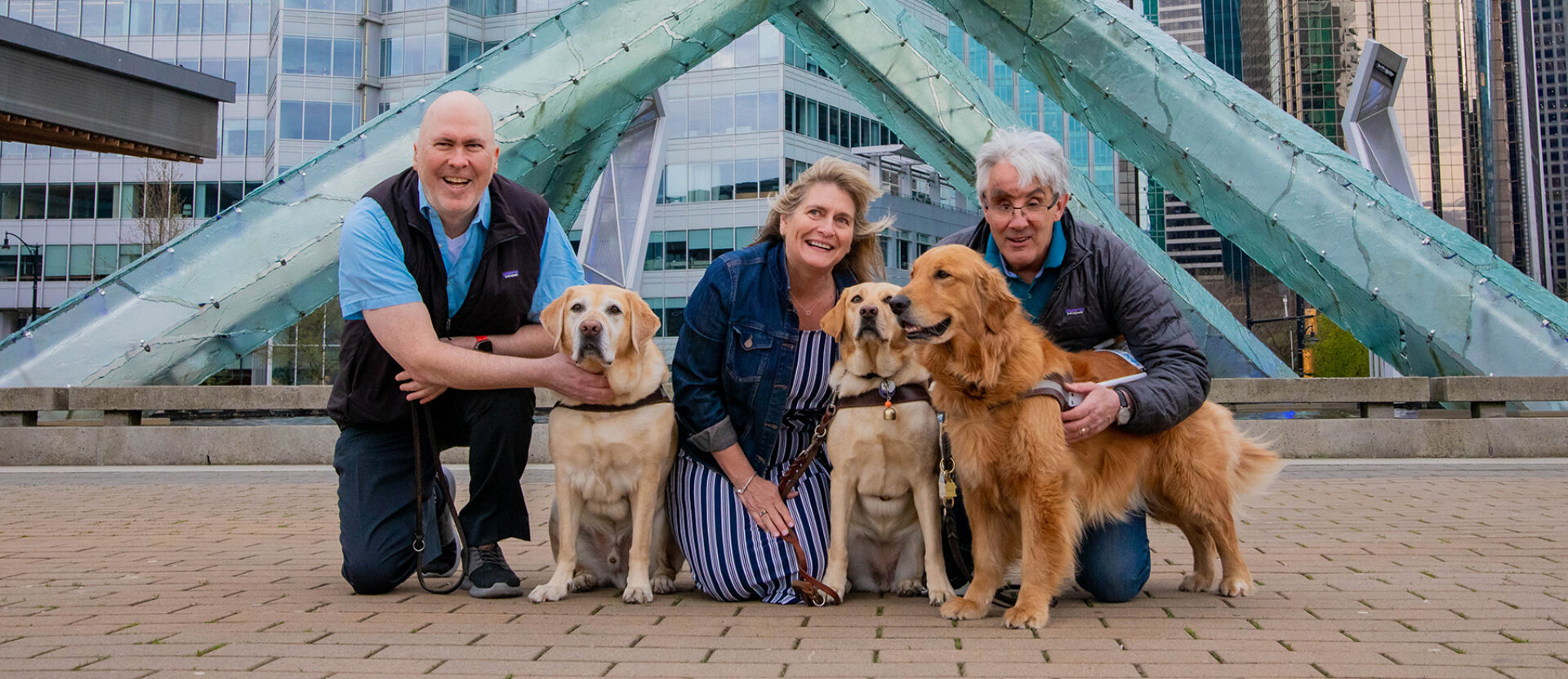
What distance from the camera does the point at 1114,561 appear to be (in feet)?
13.5

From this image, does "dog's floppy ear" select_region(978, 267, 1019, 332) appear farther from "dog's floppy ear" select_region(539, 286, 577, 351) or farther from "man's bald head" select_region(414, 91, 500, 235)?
"man's bald head" select_region(414, 91, 500, 235)

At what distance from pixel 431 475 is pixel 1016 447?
243 centimetres

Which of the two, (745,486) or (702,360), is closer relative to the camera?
(745,486)

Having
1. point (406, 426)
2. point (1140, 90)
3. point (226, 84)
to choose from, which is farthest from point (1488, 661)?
point (226, 84)

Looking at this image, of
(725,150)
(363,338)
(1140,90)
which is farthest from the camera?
(725,150)

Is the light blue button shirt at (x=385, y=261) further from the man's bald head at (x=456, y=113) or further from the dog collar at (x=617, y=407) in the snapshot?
the dog collar at (x=617, y=407)

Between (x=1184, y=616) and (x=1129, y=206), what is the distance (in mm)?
120963

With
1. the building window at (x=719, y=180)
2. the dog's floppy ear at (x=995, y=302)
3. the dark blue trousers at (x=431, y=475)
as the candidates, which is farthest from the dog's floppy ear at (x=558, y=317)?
the building window at (x=719, y=180)

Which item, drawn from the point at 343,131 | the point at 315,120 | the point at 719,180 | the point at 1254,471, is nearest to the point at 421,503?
the point at 1254,471

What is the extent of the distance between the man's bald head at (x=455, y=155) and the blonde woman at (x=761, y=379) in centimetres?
100

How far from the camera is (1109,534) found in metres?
4.16

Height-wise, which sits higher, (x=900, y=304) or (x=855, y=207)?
(x=855, y=207)

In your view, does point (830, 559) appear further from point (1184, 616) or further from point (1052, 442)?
point (1184, 616)

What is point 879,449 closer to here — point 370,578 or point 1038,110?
point 370,578
